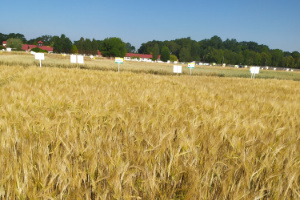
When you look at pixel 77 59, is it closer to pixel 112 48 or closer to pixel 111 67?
pixel 111 67

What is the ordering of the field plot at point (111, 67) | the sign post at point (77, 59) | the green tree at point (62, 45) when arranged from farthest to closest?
the green tree at point (62, 45) → the field plot at point (111, 67) → the sign post at point (77, 59)

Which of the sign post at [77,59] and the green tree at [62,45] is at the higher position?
the green tree at [62,45]

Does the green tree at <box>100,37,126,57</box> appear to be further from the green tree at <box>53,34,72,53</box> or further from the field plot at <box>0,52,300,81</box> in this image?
→ the field plot at <box>0,52,300,81</box>

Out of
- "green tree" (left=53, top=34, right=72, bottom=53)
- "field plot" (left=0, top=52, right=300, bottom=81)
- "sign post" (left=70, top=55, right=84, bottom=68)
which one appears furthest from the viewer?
"green tree" (left=53, top=34, right=72, bottom=53)

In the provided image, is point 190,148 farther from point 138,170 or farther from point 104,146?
point 104,146

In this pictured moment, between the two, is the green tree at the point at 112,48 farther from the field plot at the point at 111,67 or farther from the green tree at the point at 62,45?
the field plot at the point at 111,67

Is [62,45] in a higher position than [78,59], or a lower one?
higher

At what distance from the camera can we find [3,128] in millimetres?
1603

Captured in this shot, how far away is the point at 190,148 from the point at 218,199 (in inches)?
15.0

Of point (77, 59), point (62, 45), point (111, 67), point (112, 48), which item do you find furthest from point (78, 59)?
point (62, 45)

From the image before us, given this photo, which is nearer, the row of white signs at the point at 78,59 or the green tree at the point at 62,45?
the row of white signs at the point at 78,59

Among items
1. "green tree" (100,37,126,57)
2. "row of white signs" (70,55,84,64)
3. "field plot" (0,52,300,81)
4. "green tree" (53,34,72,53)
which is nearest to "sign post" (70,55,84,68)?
"row of white signs" (70,55,84,64)

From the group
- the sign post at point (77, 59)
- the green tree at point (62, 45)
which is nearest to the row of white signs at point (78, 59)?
the sign post at point (77, 59)

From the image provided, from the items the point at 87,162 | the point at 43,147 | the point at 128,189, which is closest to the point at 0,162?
the point at 43,147
